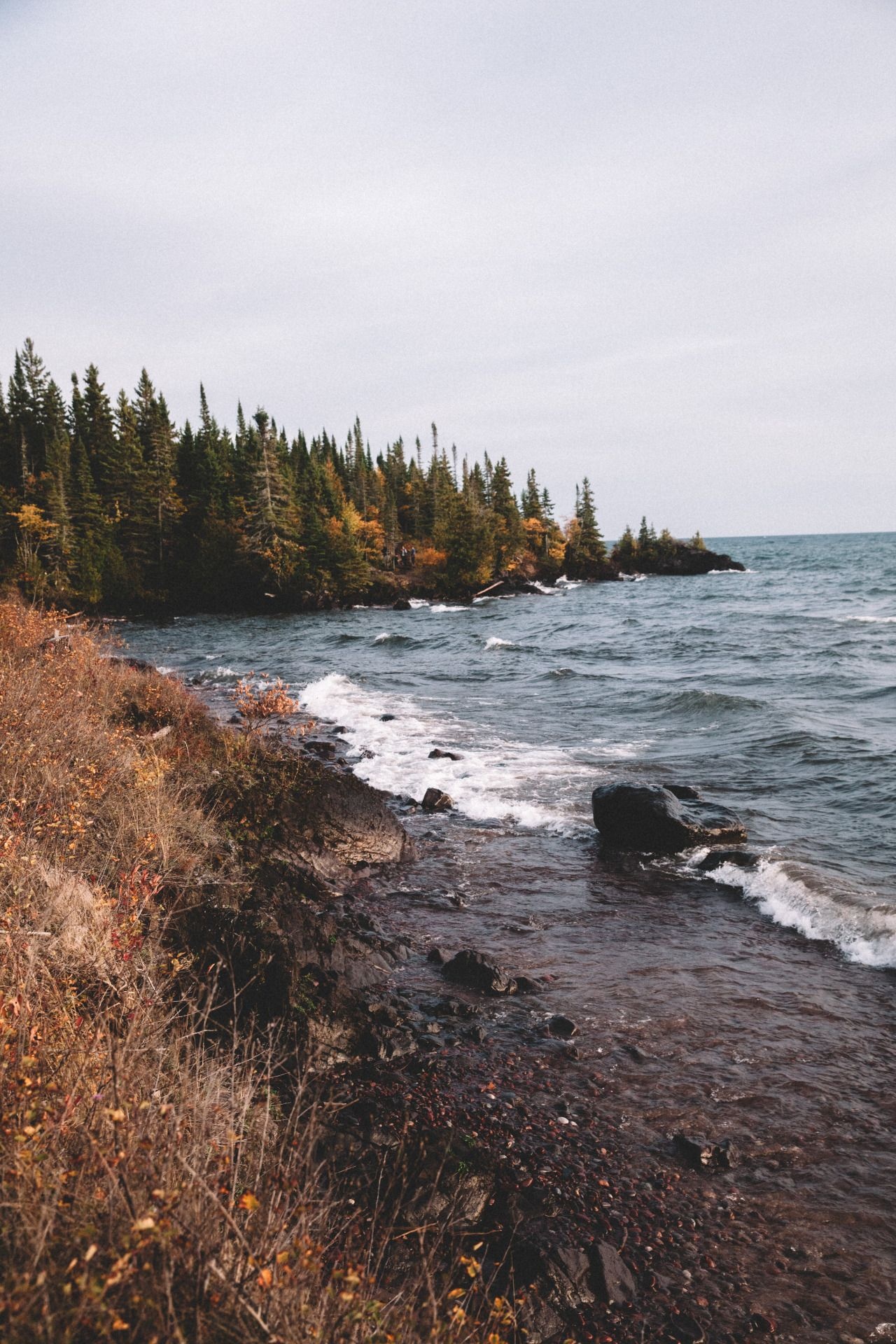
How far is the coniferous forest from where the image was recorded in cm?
6169

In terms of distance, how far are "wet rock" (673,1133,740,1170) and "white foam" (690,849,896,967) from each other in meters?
4.13

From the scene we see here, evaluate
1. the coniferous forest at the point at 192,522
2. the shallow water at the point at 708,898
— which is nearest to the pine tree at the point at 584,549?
the coniferous forest at the point at 192,522

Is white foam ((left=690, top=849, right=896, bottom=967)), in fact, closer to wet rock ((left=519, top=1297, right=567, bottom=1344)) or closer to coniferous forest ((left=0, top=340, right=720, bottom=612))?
wet rock ((left=519, top=1297, right=567, bottom=1344))

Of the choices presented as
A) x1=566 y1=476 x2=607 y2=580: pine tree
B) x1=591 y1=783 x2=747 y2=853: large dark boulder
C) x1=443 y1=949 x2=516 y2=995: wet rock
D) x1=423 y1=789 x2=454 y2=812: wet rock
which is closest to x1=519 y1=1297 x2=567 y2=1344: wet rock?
x1=443 y1=949 x2=516 y2=995: wet rock

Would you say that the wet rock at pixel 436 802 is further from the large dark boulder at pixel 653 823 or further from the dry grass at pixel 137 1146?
the dry grass at pixel 137 1146

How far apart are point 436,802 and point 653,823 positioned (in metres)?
4.38

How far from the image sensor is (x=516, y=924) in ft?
31.4

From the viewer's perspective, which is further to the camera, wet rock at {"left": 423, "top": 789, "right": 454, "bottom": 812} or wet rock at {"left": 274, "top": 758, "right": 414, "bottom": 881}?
wet rock at {"left": 423, "top": 789, "right": 454, "bottom": 812}

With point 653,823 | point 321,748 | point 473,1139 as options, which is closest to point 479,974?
point 473,1139

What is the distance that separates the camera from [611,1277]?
4.61 meters

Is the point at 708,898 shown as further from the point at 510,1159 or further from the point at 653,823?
the point at 510,1159

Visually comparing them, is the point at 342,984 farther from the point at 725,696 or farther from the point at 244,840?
the point at 725,696

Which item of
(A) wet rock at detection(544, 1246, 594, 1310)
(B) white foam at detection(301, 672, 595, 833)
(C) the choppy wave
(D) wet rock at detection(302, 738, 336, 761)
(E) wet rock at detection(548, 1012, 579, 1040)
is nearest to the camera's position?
(A) wet rock at detection(544, 1246, 594, 1310)

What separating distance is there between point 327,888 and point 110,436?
81.3 m
